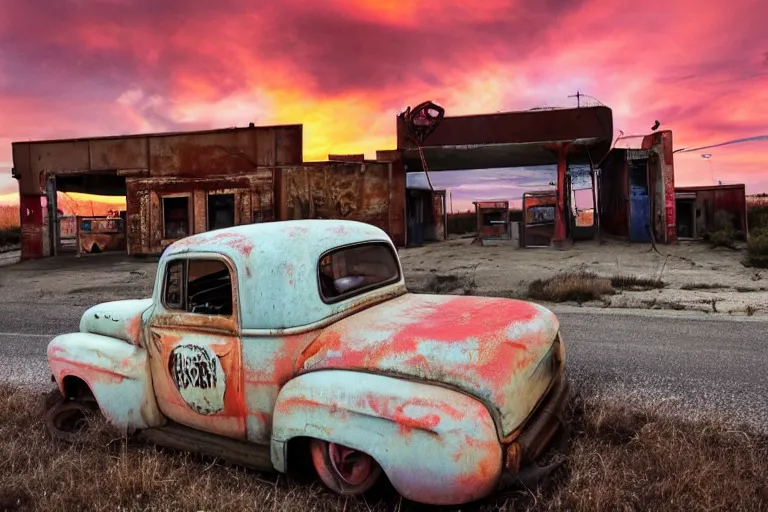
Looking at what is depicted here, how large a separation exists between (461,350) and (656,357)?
12.9 feet

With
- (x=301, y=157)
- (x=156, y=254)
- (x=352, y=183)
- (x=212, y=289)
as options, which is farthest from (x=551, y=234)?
(x=212, y=289)

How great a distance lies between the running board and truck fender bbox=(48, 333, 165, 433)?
0.35 ft

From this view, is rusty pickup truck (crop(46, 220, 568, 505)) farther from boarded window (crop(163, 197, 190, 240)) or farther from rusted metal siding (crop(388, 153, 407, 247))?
boarded window (crop(163, 197, 190, 240))

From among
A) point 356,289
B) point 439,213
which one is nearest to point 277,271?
point 356,289

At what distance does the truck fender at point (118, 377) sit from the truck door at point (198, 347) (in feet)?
0.26

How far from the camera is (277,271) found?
2828mm

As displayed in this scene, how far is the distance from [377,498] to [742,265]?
538 inches

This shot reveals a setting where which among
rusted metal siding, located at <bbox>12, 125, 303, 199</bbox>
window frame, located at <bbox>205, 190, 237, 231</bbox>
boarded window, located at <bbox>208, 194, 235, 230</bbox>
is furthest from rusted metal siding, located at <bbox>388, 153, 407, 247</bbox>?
boarded window, located at <bbox>208, 194, 235, 230</bbox>

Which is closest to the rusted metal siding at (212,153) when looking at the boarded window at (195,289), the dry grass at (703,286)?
the dry grass at (703,286)

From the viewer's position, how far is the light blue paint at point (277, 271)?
2781mm

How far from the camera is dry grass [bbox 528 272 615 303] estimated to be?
9.33m

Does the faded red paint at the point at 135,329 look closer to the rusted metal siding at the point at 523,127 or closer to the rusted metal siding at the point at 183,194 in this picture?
the rusted metal siding at the point at 523,127

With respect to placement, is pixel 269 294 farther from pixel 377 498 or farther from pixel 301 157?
pixel 301 157

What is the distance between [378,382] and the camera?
7.79 ft
